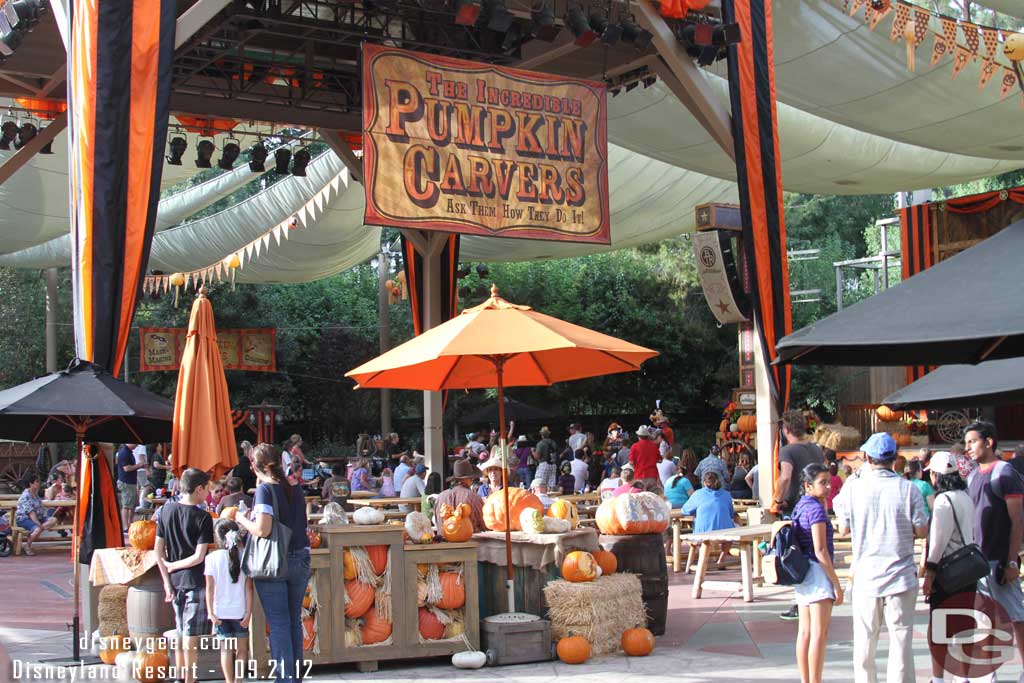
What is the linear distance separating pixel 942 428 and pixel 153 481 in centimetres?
1207

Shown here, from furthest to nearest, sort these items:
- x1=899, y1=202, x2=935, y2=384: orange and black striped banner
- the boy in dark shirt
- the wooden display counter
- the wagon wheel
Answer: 1. x1=899, y1=202, x2=935, y2=384: orange and black striped banner
2. the wagon wheel
3. the wooden display counter
4. the boy in dark shirt

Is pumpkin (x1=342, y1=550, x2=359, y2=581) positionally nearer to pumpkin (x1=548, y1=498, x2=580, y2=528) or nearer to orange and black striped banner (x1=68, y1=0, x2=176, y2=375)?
pumpkin (x1=548, y1=498, x2=580, y2=528)

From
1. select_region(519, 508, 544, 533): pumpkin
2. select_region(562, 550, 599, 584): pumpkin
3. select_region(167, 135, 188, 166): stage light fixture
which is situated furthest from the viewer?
select_region(167, 135, 188, 166): stage light fixture

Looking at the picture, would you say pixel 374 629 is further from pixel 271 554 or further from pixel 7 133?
pixel 7 133

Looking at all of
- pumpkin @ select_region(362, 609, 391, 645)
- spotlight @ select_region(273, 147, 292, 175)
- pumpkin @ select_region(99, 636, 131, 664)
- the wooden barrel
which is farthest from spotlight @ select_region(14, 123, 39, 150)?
the wooden barrel

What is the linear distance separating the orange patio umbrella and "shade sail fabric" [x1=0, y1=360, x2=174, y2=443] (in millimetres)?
1304

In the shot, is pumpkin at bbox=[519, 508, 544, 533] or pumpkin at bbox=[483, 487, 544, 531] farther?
pumpkin at bbox=[483, 487, 544, 531]

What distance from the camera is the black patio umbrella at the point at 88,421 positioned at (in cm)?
676

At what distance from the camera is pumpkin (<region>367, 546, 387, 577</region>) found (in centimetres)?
671

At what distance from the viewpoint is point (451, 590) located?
22.5 feet

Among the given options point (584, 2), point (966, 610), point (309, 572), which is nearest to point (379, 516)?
point (309, 572)

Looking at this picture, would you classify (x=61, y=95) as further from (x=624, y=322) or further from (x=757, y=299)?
(x=624, y=322)

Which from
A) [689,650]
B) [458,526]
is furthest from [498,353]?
[689,650]

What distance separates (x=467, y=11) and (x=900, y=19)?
152 inches
